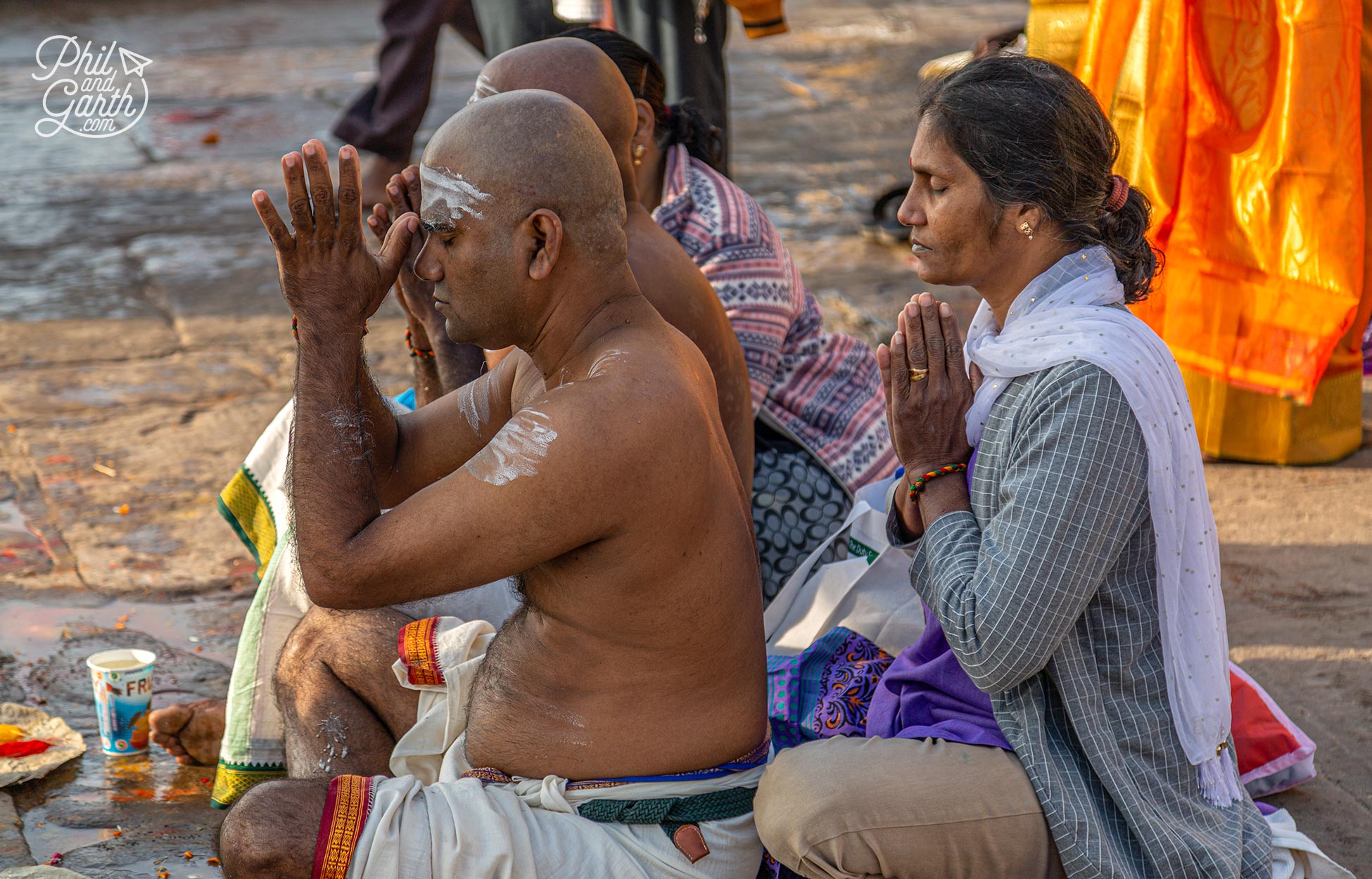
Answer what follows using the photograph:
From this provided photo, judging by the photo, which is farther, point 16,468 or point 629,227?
point 16,468

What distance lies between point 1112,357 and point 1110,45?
262cm

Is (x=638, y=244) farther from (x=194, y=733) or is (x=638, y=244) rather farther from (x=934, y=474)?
(x=194, y=733)

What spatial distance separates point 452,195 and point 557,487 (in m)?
0.52

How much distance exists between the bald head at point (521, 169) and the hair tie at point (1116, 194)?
843 mm

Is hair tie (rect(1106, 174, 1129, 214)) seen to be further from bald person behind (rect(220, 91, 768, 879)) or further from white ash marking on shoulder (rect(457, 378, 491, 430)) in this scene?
white ash marking on shoulder (rect(457, 378, 491, 430))

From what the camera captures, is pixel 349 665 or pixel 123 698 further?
pixel 123 698

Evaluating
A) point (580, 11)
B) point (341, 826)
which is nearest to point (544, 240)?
point (341, 826)

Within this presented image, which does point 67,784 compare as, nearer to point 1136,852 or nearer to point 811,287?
point 1136,852

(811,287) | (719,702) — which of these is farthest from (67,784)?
(811,287)

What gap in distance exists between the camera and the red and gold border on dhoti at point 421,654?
2.63m

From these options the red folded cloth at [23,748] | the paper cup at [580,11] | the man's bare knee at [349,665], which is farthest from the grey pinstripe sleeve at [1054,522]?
the paper cup at [580,11]

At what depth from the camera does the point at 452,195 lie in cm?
225

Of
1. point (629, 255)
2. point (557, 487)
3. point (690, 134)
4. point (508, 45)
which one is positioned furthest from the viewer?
point (508, 45)

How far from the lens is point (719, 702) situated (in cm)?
234
